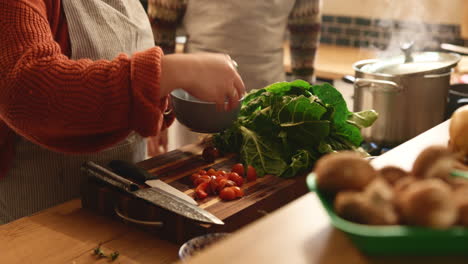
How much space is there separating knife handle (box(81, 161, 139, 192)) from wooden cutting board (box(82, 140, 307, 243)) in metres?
0.02

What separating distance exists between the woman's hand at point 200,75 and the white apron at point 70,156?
332mm

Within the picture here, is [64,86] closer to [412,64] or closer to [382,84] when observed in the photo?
[382,84]

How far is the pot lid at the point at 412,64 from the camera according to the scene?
57.5 inches

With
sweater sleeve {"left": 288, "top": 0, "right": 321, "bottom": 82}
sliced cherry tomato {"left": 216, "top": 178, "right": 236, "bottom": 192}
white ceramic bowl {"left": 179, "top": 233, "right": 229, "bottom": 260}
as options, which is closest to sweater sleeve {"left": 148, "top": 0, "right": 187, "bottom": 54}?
sweater sleeve {"left": 288, "top": 0, "right": 321, "bottom": 82}

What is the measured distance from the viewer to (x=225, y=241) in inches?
21.1

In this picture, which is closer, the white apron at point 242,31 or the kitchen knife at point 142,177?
the kitchen knife at point 142,177

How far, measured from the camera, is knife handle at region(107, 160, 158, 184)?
109cm

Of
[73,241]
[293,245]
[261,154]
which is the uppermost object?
[293,245]

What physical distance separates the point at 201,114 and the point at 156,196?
24 centimetres

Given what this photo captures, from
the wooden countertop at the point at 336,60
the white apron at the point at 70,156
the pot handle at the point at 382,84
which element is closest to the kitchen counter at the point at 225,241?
the white apron at the point at 70,156

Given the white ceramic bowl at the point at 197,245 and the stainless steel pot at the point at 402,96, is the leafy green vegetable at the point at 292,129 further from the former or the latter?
the white ceramic bowl at the point at 197,245

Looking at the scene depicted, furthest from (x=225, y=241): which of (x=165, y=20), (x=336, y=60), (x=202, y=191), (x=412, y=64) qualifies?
(x=336, y=60)

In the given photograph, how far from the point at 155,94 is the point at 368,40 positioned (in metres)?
2.69

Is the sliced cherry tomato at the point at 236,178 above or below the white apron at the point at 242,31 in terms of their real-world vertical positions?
below
